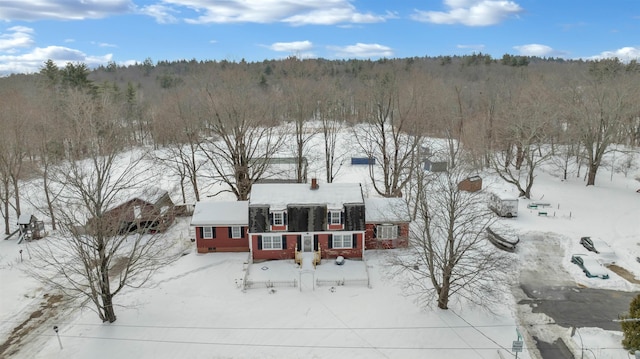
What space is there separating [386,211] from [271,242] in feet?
23.8

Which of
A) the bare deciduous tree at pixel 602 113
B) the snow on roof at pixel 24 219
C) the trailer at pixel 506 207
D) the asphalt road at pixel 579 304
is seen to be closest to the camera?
the asphalt road at pixel 579 304

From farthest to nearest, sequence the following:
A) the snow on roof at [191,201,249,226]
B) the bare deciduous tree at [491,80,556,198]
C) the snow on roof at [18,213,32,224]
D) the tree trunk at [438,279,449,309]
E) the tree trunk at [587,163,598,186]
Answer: the tree trunk at [587,163,598,186], the bare deciduous tree at [491,80,556,198], the snow on roof at [18,213,32,224], the snow on roof at [191,201,249,226], the tree trunk at [438,279,449,309]

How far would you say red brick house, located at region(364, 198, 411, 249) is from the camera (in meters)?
24.7

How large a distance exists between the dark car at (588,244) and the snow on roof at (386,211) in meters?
10.9

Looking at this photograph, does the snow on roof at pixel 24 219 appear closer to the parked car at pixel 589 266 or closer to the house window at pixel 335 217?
the house window at pixel 335 217

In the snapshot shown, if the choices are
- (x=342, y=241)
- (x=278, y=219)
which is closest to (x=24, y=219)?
(x=278, y=219)

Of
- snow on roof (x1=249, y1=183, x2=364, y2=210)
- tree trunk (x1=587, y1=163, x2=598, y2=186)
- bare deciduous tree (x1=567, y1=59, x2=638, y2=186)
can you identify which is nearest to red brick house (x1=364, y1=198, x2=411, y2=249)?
snow on roof (x1=249, y1=183, x2=364, y2=210)

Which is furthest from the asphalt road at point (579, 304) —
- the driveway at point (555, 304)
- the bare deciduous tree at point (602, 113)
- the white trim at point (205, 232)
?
the bare deciduous tree at point (602, 113)

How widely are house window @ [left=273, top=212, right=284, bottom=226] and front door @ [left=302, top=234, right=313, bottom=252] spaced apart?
4.97ft

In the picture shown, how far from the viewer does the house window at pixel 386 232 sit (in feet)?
81.8

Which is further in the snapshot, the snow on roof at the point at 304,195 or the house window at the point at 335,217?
the snow on roof at the point at 304,195

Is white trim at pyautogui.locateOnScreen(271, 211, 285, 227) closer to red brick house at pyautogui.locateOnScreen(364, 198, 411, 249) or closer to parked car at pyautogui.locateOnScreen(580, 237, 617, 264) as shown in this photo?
red brick house at pyautogui.locateOnScreen(364, 198, 411, 249)

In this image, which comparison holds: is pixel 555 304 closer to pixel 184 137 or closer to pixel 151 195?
pixel 151 195

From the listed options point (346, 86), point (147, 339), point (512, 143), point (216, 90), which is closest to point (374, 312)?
point (147, 339)
